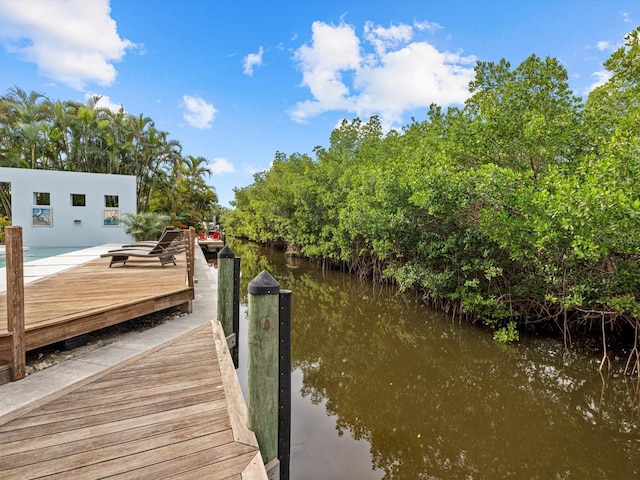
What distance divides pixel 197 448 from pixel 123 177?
17.9 metres

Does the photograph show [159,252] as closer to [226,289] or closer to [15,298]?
[226,289]

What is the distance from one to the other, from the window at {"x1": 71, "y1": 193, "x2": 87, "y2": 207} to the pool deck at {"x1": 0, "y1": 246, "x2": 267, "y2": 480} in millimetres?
15444

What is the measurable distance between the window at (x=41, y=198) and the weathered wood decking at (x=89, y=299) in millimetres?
11034

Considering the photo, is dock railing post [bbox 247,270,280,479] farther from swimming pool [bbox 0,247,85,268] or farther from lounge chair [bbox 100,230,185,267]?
swimming pool [bbox 0,247,85,268]

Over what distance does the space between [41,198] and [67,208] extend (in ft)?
3.72

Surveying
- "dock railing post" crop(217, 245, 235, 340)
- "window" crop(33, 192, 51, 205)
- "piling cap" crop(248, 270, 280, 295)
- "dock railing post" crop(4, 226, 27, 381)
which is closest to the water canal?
"dock railing post" crop(217, 245, 235, 340)

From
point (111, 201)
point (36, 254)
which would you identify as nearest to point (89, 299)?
point (36, 254)

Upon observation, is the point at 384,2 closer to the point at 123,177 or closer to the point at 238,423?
the point at 123,177

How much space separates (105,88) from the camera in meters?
22.5

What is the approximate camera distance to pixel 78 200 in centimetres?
1609

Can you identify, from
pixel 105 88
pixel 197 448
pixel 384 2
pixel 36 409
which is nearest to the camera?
pixel 197 448

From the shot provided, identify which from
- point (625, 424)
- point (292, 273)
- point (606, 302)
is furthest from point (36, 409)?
point (292, 273)

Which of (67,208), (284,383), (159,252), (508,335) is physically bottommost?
(508,335)

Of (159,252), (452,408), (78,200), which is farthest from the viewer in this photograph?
(78,200)
